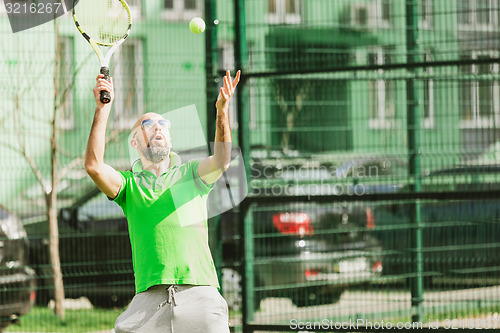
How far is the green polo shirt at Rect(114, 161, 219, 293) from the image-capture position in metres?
4.00

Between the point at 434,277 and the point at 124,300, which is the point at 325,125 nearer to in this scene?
the point at 434,277

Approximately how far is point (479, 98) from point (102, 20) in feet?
9.83

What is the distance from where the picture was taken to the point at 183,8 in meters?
9.48

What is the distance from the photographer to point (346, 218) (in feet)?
21.7

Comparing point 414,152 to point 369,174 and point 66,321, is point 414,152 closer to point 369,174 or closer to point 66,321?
point 369,174

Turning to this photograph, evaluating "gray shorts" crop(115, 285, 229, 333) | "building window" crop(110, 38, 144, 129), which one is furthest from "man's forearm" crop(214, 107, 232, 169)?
"building window" crop(110, 38, 144, 129)

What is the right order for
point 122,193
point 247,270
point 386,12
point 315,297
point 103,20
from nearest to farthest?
point 122,193 < point 103,20 < point 247,270 < point 315,297 < point 386,12

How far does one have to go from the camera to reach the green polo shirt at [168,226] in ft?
13.1

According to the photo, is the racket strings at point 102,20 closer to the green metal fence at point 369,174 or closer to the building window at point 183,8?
the green metal fence at point 369,174

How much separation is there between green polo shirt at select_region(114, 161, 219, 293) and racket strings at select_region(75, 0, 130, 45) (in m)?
1.26

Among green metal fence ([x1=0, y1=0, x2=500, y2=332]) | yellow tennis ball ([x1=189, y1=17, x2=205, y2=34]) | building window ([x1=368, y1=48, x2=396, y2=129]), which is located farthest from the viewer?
building window ([x1=368, y1=48, x2=396, y2=129])

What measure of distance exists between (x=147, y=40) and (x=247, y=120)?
147 centimetres

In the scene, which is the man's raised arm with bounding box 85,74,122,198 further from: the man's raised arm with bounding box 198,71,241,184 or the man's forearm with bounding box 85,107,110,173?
the man's raised arm with bounding box 198,71,241,184

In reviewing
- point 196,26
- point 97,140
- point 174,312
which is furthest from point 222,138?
point 196,26
